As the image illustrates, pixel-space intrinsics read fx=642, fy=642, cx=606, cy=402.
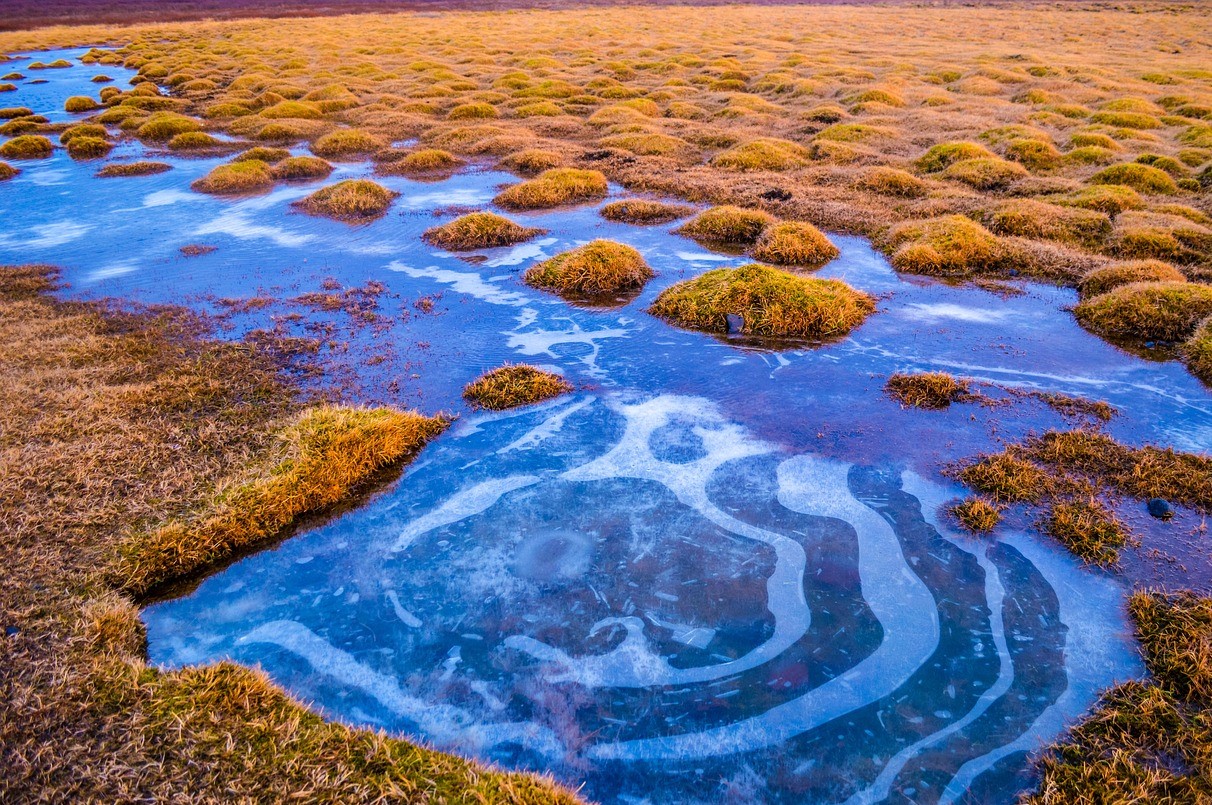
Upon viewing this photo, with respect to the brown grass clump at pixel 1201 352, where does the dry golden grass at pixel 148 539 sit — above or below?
below

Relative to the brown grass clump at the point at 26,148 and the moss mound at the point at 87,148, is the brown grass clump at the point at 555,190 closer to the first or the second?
the moss mound at the point at 87,148

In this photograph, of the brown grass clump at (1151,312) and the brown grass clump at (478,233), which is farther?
the brown grass clump at (478,233)

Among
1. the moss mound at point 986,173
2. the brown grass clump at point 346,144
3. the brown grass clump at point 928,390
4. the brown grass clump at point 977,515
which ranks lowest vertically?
the brown grass clump at point 977,515

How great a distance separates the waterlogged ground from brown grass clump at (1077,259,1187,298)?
2.44 m

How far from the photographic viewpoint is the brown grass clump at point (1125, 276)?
17125 mm

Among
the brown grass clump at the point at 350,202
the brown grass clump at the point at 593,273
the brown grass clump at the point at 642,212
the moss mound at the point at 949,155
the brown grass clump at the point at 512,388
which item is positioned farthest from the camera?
the moss mound at the point at 949,155

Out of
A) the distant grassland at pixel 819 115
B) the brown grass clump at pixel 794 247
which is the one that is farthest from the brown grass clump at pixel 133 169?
the brown grass clump at pixel 794 247

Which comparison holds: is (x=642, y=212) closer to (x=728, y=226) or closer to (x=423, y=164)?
(x=728, y=226)

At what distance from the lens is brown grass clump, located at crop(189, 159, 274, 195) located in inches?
1111

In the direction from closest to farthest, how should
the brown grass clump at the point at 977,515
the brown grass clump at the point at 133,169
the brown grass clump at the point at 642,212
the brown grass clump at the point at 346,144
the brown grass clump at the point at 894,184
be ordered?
1. the brown grass clump at the point at 977,515
2. the brown grass clump at the point at 642,212
3. the brown grass clump at the point at 894,184
4. the brown grass clump at the point at 133,169
5. the brown grass clump at the point at 346,144

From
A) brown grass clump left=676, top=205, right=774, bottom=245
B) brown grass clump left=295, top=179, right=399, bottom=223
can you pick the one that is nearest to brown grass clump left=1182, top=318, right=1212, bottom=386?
brown grass clump left=676, top=205, right=774, bottom=245

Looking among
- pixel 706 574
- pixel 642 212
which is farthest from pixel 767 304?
pixel 642 212

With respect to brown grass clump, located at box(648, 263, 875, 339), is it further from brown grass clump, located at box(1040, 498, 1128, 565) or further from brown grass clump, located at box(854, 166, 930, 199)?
brown grass clump, located at box(854, 166, 930, 199)

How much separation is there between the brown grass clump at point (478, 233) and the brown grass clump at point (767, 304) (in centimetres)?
719
